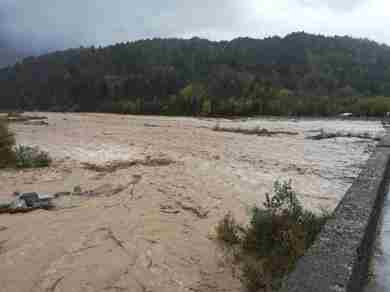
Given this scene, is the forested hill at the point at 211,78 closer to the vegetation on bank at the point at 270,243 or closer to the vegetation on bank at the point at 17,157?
the vegetation on bank at the point at 17,157

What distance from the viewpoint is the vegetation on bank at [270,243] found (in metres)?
3.06

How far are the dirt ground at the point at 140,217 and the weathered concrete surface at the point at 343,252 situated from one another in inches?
43.2

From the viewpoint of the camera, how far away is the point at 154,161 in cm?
1133

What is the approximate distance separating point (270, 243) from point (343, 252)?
4.75ft

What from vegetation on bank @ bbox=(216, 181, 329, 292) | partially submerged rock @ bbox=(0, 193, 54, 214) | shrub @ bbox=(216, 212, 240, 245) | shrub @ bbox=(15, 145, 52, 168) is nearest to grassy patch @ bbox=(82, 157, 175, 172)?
shrub @ bbox=(15, 145, 52, 168)

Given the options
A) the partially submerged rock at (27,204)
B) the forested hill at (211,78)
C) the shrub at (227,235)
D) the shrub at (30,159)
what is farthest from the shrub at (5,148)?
the forested hill at (211,78)

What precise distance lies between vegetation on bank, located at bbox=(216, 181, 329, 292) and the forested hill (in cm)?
4580

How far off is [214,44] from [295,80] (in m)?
44.5

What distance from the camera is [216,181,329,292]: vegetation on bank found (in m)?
3.06

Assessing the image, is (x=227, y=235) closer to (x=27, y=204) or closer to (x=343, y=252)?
(x=343, y=252)

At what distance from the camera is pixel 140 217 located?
5504mm

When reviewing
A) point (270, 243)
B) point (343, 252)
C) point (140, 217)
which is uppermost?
point (343, 252)

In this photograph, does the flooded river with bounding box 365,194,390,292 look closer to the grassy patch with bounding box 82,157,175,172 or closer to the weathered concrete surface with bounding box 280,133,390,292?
the weathered concrete surface with bounding box 280,133,390,292

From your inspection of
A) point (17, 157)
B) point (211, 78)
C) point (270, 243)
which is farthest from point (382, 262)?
point (211, 78)
